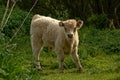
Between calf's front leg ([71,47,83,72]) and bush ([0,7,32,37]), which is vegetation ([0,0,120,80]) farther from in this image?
calf's front leg ([71,47,83,72])

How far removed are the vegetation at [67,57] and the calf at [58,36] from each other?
1.33 feet

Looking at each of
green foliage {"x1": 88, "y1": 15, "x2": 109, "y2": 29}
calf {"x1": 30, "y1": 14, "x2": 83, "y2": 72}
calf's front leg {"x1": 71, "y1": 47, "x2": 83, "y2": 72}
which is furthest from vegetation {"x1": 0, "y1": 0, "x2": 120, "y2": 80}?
calf {"x1": 30, "y1": 14, "x2": 83, "y2": 72}

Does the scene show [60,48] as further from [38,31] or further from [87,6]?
[87,6]

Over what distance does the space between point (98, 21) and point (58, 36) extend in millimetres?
7144

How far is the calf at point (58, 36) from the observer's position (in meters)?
11.4

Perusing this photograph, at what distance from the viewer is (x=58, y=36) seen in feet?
38.8

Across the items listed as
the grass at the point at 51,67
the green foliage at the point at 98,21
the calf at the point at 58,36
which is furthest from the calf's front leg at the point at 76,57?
the green foliage at the point at 98,21

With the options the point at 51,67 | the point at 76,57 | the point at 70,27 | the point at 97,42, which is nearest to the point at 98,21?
the point at 97,42

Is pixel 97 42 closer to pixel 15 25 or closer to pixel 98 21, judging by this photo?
pixel 15 25

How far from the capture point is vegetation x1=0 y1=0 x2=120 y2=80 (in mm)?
7200

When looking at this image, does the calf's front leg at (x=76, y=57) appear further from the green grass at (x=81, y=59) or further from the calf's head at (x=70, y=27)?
the calf's head at (x=70, y=27)

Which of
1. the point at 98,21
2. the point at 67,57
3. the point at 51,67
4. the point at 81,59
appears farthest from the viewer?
the point at 98,21

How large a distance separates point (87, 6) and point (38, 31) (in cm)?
757

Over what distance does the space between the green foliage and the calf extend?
5842mm
